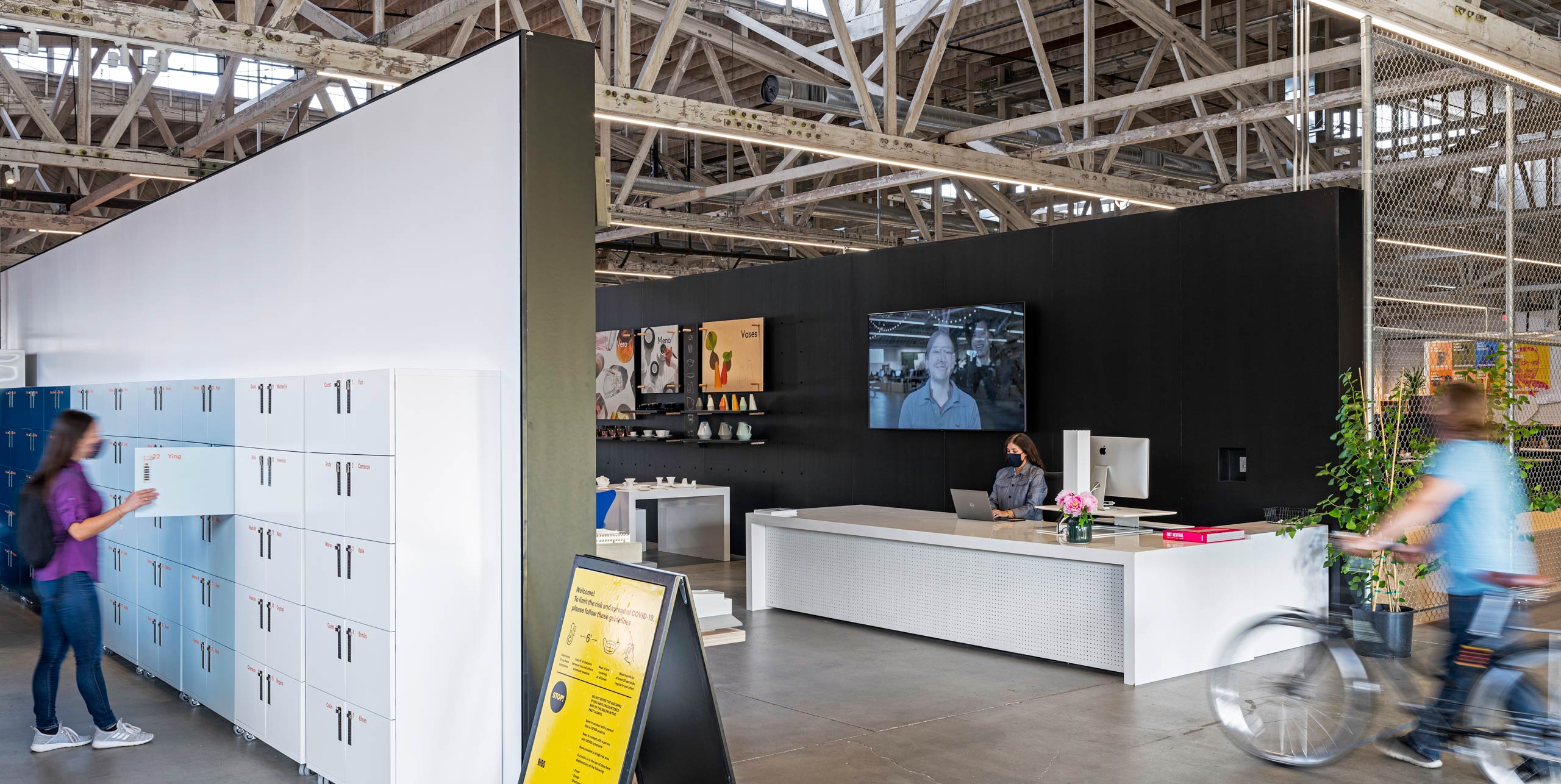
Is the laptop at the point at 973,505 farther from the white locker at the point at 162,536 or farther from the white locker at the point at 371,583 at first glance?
the white locker at the point at 162,536

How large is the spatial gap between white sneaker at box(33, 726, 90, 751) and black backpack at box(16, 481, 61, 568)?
84cm

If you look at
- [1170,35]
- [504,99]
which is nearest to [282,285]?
[504,99]

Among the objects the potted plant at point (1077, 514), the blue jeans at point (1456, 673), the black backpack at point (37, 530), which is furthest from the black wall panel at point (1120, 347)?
the black backpack at point (37, 530)

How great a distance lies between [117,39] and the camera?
6109 millimetres

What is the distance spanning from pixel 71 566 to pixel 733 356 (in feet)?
25.0

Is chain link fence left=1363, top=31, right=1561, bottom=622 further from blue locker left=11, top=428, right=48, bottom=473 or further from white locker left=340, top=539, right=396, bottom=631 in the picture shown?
blue locker left=11, top=428, right=48, bottom=473

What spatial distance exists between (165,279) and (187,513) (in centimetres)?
267

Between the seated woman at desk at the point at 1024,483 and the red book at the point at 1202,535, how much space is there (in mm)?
1357

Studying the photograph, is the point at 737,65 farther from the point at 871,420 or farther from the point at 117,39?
the point at 117,39

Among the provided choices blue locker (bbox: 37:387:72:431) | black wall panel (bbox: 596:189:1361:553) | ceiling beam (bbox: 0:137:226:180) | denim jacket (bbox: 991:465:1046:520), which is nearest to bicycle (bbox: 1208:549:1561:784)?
denim jacket (bbox: 991:465:1046:520)

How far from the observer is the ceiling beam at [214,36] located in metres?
5.98

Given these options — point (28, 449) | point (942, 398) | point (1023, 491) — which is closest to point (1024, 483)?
point (1023, 491)

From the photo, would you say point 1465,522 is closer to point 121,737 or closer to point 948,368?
point 948,368

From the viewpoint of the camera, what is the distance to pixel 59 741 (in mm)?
5289
